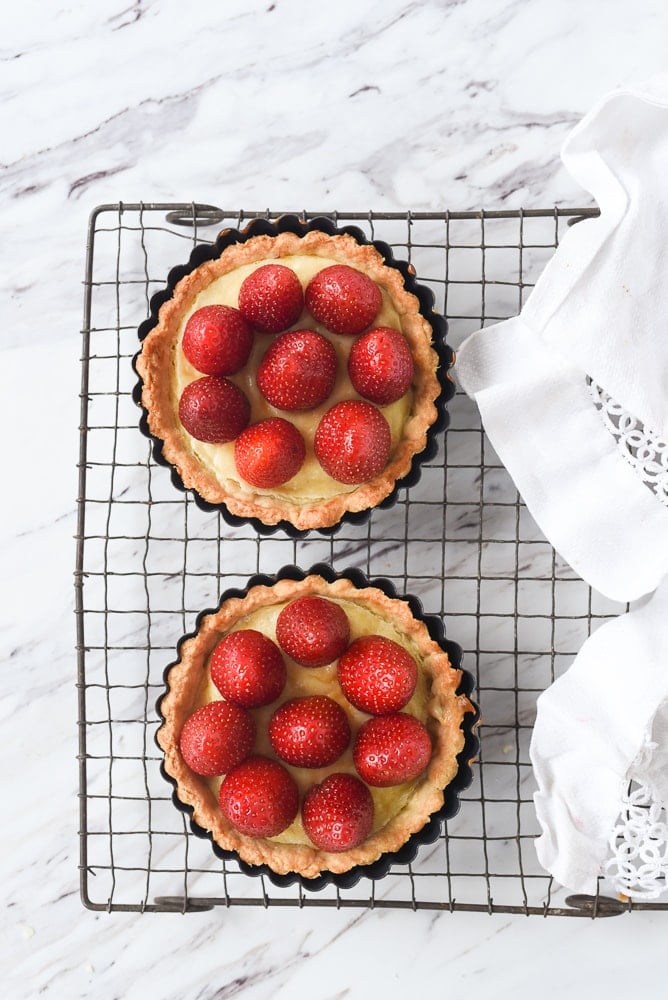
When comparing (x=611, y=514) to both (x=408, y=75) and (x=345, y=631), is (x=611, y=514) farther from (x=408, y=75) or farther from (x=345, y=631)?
(x=408, y=75)

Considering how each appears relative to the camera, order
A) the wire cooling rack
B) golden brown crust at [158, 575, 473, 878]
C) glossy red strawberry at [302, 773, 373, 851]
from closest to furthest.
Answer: glossy red strawberry at [302, 773, 373, 851] → golden brown crust at [158, 575, 473, 878] → the wire cooling rack

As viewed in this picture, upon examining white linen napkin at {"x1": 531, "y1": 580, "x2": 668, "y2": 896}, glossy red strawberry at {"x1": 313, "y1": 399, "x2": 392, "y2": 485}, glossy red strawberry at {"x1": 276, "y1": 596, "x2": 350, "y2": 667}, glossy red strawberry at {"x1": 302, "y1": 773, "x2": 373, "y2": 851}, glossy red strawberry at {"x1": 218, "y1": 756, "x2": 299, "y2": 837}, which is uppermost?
glossy red strawberry at {"x1": 313, "y1": 399, "x2": 392, "y2": 485}

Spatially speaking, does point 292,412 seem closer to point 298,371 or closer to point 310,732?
point 298,371

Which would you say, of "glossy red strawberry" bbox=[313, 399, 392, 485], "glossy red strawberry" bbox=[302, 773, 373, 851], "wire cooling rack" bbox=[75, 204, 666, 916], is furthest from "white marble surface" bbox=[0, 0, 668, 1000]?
"glossy red strawberry" bbox=[313, 399, 392, 485]

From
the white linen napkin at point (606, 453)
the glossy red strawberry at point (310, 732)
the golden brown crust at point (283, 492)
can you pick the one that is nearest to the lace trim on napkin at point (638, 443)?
the white linen napkin at point (606, 453)

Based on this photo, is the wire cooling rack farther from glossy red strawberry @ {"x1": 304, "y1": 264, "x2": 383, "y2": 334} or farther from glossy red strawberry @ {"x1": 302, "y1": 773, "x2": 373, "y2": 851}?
glossy red strawberry @ {"x1": 302, "y1": 773, "x2": 373, "y2": 851}

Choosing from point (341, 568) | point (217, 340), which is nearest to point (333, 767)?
point (341, 568)

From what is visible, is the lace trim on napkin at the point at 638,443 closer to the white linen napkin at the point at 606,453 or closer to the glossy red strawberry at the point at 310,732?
the white linen napkin at the point at 606,453
